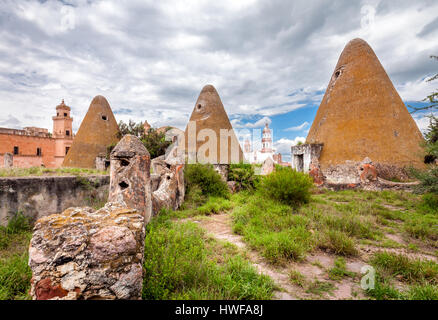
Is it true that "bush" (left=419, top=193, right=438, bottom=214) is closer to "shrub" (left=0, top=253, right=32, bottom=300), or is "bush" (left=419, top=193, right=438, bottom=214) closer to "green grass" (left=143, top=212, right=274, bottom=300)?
"green grass" (left=143, top=212, right=274, bottom=300)

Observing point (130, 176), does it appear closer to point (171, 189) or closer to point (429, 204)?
point (171, 189)

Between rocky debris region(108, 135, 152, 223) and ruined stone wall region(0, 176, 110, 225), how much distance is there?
1.08m

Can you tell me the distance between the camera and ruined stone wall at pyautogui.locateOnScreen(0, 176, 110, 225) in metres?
3.56

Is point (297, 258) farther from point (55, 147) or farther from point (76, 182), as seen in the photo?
point (55, 147)

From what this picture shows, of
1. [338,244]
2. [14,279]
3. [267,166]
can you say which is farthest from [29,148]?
[338,244]

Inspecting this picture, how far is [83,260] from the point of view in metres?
1.56

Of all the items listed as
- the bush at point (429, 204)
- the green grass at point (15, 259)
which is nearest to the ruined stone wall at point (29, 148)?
the green grass at point (15, 259)

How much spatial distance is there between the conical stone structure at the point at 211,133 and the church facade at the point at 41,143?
1688cm

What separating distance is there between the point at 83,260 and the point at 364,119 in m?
13.2

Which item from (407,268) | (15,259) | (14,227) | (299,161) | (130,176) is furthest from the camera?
(299,161)

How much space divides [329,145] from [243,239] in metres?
9.97

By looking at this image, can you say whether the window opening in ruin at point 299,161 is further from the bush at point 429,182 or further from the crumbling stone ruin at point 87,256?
the crumbling stone ruin at point 87,256

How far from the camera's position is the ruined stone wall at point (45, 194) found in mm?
3562

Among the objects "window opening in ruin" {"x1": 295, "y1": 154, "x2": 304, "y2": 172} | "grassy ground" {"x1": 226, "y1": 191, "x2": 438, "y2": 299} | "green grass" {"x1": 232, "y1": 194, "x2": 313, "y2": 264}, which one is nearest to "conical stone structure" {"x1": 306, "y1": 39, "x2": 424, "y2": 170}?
"window opening in ruin" {"x1": 295, "y1": 154, "x2": 304, "y2": 172}
